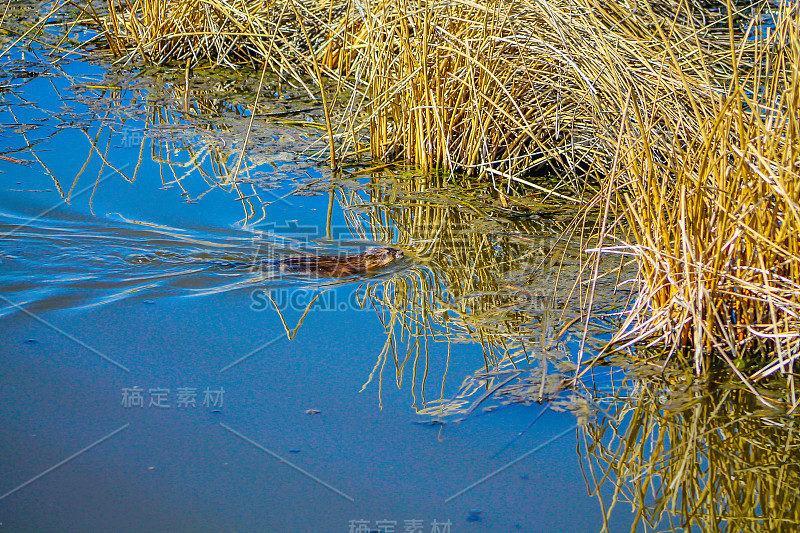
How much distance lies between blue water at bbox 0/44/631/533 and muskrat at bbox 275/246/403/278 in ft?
0.36

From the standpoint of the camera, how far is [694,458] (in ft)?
10.1

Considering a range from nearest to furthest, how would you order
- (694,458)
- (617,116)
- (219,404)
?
(694,458)
(219,404)
(617,116)

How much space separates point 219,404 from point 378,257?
1733mm

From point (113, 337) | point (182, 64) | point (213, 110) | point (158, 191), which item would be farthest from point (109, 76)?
point (113, 337)

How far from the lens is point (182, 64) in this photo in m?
8.10

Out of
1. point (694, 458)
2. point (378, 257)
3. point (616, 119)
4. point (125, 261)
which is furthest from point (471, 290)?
point (125, 261)

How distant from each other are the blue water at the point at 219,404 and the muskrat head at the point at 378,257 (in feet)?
0.46

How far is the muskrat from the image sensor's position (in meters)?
4.70

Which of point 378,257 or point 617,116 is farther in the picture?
point 378,257

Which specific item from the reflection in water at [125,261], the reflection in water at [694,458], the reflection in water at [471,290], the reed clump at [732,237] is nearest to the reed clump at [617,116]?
the reed clump at [732,237]

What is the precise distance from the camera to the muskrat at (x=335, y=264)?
470cm

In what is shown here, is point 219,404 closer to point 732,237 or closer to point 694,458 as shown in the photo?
point 694,458

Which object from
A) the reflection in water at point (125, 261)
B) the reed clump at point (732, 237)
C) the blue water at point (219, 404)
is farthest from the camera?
the reflection in water at point (125, 261)

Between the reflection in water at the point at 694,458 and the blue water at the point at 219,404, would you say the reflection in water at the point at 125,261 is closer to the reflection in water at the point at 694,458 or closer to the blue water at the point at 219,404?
the blue water at the point at 219,404
